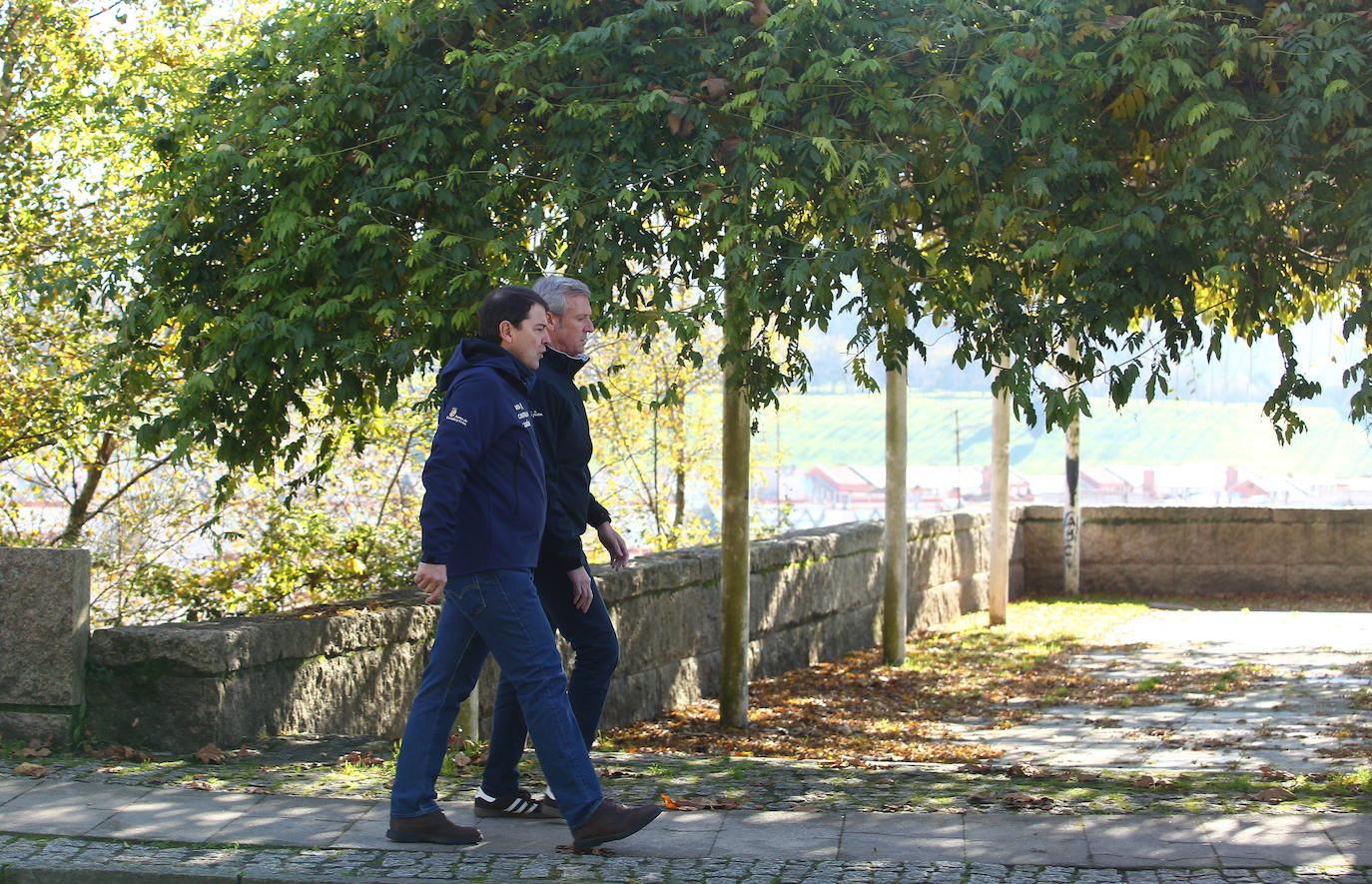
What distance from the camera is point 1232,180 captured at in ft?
19.5

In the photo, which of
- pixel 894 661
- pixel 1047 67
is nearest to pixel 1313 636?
pixel 894 661

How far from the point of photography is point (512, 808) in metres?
4.66

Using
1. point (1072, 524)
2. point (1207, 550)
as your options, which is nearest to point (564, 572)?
point (1072, 524)

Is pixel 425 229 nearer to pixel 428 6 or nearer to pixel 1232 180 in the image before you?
pixel 428 6

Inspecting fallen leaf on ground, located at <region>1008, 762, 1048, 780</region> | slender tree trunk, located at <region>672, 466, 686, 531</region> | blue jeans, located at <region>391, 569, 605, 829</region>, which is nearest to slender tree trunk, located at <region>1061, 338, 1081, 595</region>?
slender tree trunk, located at <region>672, 466, 686, 531</region>

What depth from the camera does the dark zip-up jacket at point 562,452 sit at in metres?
4.56

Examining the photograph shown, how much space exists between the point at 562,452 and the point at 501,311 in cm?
56

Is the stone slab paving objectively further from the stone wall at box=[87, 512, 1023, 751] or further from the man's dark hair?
the man's dark hair

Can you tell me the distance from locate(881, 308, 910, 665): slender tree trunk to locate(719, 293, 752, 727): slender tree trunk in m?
3.00

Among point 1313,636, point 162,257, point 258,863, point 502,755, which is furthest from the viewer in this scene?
point 1313,636

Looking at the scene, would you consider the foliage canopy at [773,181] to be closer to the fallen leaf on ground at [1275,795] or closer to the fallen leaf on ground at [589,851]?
the fallen leaf on ground at [1275,795]

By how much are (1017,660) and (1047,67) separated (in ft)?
23.3

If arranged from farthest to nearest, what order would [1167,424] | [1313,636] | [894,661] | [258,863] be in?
1. [1167,424]
2. [1313,636]
3. [894,661]
4. [258,863]

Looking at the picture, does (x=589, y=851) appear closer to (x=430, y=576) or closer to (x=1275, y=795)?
(x=430, y=576)
